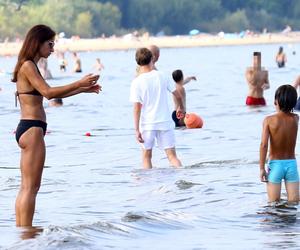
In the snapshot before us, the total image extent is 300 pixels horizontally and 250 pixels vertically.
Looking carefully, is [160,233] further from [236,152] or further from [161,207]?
[236,152]

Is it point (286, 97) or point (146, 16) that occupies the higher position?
point (146, 16)

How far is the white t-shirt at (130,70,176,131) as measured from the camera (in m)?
12.8

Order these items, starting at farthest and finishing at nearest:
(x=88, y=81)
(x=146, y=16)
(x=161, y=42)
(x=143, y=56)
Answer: (x=146, y=16)
(x=161, y=42)
(x=143, y=56)
(x=88, y=81)

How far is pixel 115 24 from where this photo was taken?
121 metres

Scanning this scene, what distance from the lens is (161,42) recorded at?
385 feet

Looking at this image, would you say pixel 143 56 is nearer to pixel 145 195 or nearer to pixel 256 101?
pixel 145 195

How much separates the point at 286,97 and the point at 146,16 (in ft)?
375

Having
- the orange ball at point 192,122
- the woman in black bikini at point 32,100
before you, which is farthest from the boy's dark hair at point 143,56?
the orange ball at point 192,122

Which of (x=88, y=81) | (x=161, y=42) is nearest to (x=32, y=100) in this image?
(x=88, y=81)

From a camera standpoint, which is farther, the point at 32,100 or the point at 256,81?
the point at 256,81

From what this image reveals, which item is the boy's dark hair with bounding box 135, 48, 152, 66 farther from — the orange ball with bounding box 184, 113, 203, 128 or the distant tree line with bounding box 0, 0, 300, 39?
the distant tree line with bounding box 0, 0, 300, 39

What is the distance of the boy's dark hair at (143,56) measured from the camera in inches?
495

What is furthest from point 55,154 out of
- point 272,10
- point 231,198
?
point 272,10

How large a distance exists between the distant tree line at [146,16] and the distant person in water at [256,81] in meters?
87.1
